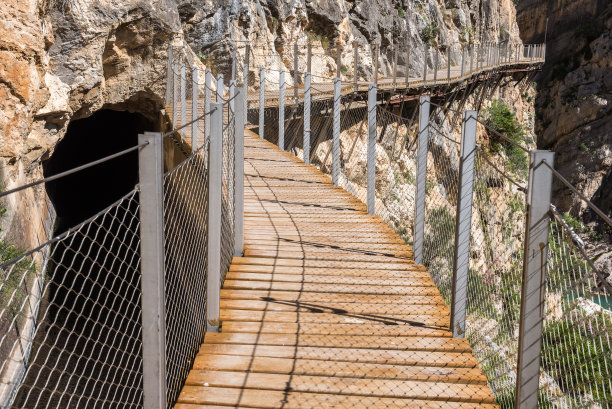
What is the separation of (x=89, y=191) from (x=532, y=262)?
12404 mm

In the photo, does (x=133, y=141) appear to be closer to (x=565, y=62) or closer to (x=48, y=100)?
(x=48, y=100)

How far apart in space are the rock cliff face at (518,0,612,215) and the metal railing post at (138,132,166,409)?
1323 inches

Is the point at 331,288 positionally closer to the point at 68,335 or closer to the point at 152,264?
the point at 68,335

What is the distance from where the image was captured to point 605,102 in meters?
34.2

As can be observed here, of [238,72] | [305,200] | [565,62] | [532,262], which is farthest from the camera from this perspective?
[565,62]

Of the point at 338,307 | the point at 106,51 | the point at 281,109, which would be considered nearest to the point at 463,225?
the point at 338,307

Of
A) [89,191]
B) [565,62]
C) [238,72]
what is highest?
[565,62]

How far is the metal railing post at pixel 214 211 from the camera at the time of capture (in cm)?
394

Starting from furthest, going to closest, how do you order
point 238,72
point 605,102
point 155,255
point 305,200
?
point 605,102 → point 238,72 → point 305,200 → point 155,255

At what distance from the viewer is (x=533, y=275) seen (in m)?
2.81

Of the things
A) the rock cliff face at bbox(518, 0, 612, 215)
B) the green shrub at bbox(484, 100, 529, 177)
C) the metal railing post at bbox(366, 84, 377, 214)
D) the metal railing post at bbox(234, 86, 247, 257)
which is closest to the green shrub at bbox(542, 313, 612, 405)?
the metal railing post at bbox(234, 86, 247, 257)

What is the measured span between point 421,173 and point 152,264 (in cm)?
353

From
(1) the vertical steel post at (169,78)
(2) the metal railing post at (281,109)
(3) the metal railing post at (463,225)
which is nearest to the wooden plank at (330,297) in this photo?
(3) the metal railing post at (463,225)

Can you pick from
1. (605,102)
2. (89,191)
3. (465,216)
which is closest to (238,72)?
(89,191)
